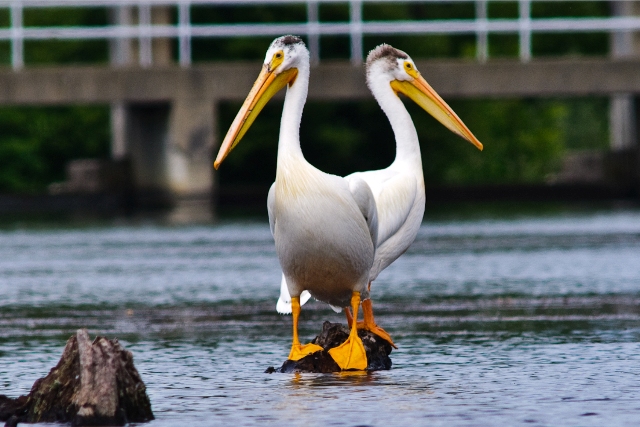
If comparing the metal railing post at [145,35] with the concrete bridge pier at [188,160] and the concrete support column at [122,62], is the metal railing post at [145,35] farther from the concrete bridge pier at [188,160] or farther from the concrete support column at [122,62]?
the concrete bridge pier at [188,160]

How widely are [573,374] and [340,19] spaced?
3347 centimetres

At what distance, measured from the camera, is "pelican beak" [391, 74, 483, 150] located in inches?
379

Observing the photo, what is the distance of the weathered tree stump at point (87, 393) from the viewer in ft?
19.8

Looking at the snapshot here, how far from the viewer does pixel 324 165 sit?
42.6 metres

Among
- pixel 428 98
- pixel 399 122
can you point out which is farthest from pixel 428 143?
pixel 399 122

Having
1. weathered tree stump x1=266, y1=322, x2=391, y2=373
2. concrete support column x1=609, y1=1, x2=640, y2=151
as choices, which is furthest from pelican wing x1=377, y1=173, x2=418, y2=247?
concrete support column x1=609, y1=1, x2=640, y2=151

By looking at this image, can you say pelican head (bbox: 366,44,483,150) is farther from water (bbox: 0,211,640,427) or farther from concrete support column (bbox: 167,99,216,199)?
concrete support column (bbox: 167,99,216,199)

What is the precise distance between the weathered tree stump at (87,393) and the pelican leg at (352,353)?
1656mm

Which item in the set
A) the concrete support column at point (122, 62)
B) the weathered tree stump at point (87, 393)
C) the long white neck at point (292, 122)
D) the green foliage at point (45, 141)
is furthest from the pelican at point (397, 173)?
the green foliage at point (45, 141)

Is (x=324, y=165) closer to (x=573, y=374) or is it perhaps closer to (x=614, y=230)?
(x=614, y=230)

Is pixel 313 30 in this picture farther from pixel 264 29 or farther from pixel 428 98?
pixel 428 98

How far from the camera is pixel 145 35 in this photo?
26.5m

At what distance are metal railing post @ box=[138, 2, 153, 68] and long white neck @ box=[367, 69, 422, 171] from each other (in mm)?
16695

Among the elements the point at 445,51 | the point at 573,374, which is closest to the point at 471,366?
the point at 573,374
